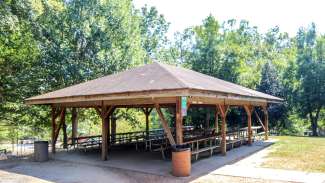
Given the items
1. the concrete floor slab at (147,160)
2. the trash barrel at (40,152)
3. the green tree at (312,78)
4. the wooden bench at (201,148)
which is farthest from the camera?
the green tree at (312,78)

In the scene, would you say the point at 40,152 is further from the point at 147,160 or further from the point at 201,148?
the point at 201,148

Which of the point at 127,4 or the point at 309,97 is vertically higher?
the point at 127,4

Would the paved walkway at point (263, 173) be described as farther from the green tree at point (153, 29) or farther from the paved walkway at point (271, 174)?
the green tree at point (153, 29)

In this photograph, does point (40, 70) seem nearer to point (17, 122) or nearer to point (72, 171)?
point (17, 122)

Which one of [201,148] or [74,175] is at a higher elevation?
[201,148]

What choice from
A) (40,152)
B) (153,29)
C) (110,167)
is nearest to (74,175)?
(110,167)

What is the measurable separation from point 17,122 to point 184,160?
38.0 feet

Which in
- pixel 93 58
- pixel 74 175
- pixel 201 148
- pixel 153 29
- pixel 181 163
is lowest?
pixel 74 175

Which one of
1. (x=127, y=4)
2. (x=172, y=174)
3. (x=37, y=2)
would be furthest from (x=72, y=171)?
(x=127, y=4)

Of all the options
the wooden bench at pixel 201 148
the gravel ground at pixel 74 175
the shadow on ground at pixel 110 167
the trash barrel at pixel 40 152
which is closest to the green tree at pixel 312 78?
the shadow on ground at pixel 110 167

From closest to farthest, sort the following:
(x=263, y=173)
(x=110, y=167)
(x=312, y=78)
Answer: (x=263, y=173)
(x=110, y=167)
(x=312, y=78)

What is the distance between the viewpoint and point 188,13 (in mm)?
40125

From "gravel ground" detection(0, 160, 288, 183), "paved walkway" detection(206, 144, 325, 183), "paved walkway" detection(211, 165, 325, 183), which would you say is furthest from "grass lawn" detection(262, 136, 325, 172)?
"gravel ground" detection(0, 160, 288, 183)

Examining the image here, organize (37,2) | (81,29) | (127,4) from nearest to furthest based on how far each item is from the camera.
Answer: (37,2) < (81,29) < (127,4)
